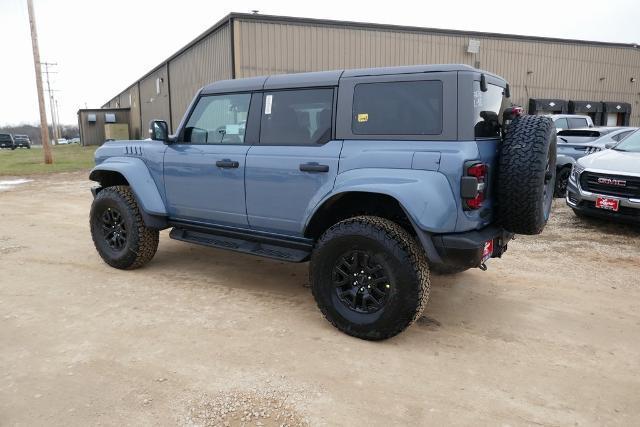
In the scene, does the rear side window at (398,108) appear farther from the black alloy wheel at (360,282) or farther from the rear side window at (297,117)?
the black alloy wheel at (360,282)

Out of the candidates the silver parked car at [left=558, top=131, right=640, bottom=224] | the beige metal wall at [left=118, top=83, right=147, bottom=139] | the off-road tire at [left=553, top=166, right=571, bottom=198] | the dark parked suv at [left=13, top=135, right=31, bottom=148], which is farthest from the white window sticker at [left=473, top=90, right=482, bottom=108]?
the dark parked suv at [left=13, top=135, right=31, bottom=148]

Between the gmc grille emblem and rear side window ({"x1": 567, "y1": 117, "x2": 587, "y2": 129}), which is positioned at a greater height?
rear side window ({"x1": 567, "y1": 117, "x2": 587, "y2": 129})

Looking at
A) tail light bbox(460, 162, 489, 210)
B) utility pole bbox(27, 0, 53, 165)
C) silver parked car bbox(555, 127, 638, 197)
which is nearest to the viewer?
tail light bbox(460, 162, 489, 210)

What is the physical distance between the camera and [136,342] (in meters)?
3.30

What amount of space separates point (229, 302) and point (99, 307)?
3.54 ft

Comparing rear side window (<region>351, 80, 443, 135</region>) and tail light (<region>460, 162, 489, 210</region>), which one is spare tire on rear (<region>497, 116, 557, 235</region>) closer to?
tail light (<region>460, 162, 489, 210</region>)

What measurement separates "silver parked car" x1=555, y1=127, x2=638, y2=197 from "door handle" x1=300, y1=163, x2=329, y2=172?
289 inches

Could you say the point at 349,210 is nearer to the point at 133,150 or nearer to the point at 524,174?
the point at 524,174

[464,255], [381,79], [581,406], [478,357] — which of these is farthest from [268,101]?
[581,406]

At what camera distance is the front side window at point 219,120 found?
13.7 feet

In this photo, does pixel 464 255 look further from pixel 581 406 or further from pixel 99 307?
pixel 99 307

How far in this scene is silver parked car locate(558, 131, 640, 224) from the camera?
612 cm

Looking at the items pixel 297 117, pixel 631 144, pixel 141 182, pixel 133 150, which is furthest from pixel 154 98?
pixel 297 117

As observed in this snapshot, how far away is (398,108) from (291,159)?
36.3 inches
